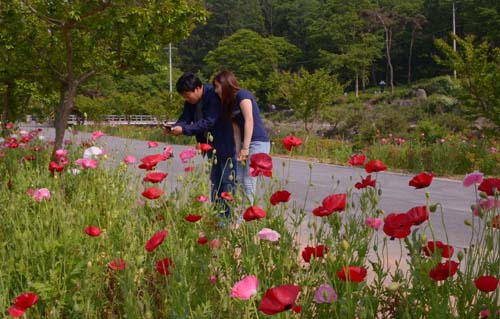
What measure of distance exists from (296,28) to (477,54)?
64178 mm

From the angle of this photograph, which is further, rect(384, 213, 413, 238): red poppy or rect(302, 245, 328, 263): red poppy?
rect(302, 245, 328, 263): red poppy

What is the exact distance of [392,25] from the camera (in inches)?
2259

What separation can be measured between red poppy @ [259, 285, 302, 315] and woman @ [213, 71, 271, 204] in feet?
9.01

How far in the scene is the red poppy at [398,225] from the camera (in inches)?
72.6

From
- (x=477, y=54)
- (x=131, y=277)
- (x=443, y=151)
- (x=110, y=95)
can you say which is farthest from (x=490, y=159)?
(x=110, y=95)

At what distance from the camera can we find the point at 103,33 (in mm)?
7590

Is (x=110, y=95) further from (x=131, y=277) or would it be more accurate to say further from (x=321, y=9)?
(x=131, y=277)

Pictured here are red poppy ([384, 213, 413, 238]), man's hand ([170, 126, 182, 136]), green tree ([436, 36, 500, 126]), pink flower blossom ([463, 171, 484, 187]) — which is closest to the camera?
red poppy ([384, 213, 413, 238])

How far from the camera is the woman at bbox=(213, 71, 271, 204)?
4160 mm

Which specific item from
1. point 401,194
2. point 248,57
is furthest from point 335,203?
point 248,57

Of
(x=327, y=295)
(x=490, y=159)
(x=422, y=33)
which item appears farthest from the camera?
(x=422, y=33)

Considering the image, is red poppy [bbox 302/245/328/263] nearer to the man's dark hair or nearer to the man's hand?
the man's hand

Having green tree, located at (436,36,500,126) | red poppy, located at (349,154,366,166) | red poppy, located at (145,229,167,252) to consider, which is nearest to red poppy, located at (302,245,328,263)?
red poppy, located at (145,229,167,252)

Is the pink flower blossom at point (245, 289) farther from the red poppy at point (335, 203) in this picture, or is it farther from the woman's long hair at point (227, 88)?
the woman's long hair at point (227, 88)
